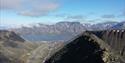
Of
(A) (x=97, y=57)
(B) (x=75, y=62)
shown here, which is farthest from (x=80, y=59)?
(A) (x=97, y=57)

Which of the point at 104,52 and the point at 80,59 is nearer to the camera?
the point at 104,52

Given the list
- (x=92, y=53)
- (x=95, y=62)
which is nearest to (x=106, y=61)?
(x=95, y=62)

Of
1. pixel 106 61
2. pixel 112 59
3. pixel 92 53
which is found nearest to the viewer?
pixel 106 61

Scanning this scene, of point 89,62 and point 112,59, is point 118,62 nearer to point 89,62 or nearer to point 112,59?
point 112,59

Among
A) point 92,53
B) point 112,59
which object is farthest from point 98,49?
point 112,59

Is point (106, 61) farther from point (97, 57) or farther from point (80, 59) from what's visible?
point (80, 59)

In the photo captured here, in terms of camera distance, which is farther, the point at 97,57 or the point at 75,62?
the point at 75,62

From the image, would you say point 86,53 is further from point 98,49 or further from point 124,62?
point 124,62

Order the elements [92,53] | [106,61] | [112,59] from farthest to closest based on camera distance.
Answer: [92,53] → [112,59] → [106,61]
